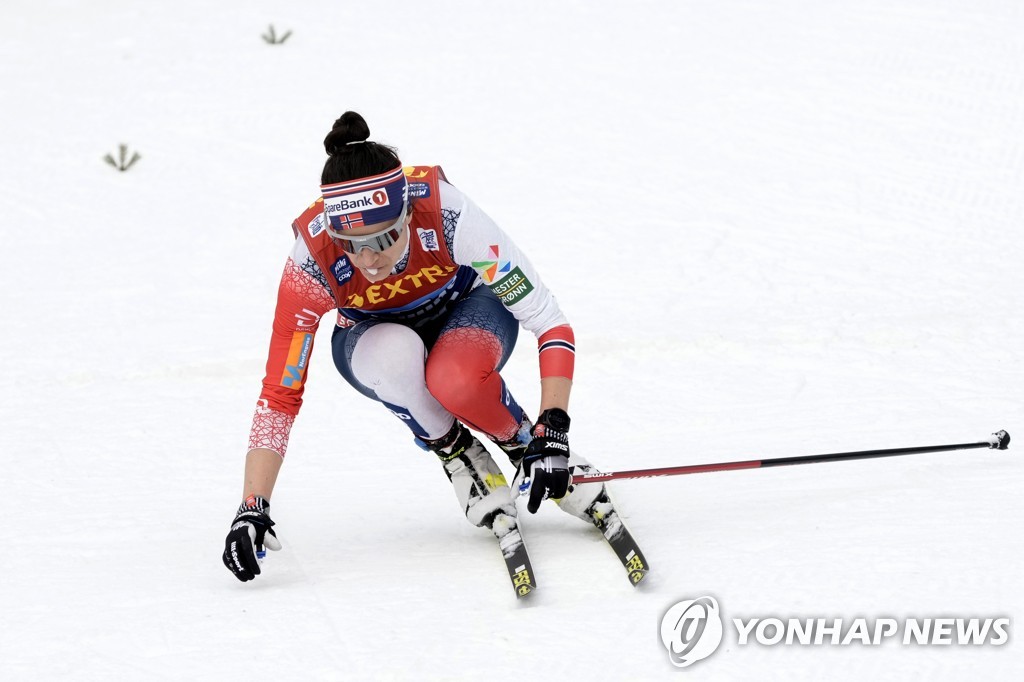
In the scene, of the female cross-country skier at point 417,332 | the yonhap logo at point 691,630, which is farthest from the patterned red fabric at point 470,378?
the yonhap logo at point 691,630

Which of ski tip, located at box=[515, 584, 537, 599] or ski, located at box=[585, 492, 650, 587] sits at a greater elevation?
ski, located at box=[585, 492, 650, 587]

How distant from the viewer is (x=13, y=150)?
8.51 meters

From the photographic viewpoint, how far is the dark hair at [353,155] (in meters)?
3.23

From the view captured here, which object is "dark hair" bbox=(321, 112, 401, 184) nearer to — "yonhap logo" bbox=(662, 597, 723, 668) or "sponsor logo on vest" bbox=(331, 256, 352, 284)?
"sponsor logo on vest" bbox=(331, 256, 352, 284)

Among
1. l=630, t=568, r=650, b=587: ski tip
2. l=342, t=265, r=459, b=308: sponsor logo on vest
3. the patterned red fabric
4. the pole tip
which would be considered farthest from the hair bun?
the pole tip

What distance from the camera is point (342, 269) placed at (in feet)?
11.3

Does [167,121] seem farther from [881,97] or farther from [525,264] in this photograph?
[525,264]

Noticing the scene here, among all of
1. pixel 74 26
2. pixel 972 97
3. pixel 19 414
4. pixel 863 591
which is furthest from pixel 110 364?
pixel 972 97

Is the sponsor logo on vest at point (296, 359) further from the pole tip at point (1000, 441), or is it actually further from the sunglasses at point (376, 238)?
the pole tip at point (1000, 441)

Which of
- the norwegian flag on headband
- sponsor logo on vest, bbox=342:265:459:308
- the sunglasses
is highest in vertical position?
the norwegian flag on headband

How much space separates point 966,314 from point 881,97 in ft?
10.6

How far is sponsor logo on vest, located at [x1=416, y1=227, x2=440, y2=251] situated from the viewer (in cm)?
345
